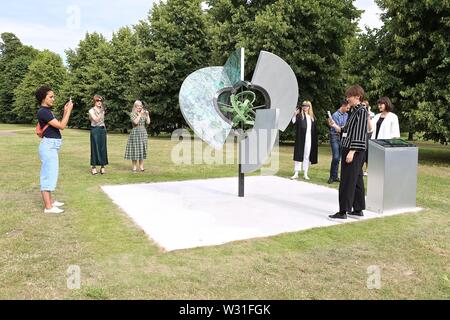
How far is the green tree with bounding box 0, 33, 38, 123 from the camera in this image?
60.6m

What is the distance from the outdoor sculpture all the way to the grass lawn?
2.15 metres

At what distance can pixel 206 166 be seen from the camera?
12961 mm

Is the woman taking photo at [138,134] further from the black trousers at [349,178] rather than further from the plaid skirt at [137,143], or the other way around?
the black trousers at [349,178]

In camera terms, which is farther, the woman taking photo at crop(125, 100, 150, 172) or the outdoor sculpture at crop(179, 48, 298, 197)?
the woman taking photo at crop(125, 100, 150, 172)

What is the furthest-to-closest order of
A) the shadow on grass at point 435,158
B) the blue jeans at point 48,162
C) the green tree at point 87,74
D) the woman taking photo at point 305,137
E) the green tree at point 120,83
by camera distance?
the green tree at point 87,74, the green tree at point 120,83, the shadow on grass at point 435,158, the woman taking photo at point 305,137, the blue jeans at point 48,162

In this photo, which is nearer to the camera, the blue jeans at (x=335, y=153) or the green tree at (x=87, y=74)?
the blue jeans at (x=335, y=153)

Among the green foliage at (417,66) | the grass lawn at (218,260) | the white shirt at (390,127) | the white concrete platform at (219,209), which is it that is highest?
the green foliage at (417,66)

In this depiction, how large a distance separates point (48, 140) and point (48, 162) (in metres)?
0.35

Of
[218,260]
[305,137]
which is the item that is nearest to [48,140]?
[218,260]

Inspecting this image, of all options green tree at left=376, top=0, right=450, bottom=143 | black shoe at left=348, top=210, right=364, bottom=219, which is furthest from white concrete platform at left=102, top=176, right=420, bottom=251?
green tree at left=376, top=0, right=450, bottom=143

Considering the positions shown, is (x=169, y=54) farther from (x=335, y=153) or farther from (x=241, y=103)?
(x=241, y=103)

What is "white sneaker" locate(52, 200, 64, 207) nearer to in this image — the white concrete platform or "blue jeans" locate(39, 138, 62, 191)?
"blue jeans" locate(39, 138, 62, 191)

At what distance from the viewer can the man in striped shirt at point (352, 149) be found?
19.4ft

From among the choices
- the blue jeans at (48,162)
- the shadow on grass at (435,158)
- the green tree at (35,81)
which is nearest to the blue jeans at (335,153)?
the blue jeans at (48,162)
